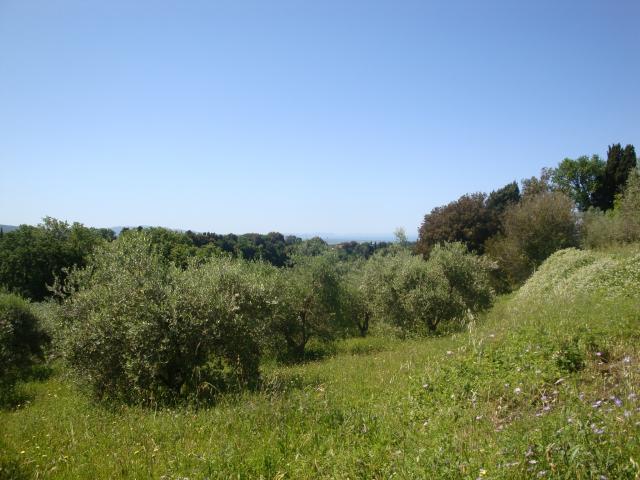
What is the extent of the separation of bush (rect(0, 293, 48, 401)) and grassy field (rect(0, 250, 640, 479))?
35.1ft

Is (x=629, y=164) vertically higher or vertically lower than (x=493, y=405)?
higher

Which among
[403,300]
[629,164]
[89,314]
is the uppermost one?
[629,164]

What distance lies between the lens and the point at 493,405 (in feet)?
18.2

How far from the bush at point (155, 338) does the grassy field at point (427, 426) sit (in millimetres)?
1024

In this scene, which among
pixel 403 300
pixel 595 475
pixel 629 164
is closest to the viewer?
pixel 595 475

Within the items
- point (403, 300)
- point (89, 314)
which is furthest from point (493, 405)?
point (403, 300)

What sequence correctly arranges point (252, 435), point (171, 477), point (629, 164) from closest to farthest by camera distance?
point (171, 477), point (252, 435), point (629, 164)

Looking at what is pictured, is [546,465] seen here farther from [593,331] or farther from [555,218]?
[555,218]

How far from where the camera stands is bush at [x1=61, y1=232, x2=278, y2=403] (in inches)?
358

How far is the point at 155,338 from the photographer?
902 centimetres

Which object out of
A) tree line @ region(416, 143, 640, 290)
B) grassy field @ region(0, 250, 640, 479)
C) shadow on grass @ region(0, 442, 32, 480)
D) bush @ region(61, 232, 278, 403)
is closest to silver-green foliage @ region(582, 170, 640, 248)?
tree line @ region(416, 143, 640, 290)

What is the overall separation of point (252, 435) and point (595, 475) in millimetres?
4023

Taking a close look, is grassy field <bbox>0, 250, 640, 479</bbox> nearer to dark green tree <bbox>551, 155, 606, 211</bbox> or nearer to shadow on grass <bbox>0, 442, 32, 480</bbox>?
shadow on grass <bbox>0, 442, 32, 480</bbox>

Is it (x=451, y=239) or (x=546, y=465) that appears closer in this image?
(x=546, y=465)
